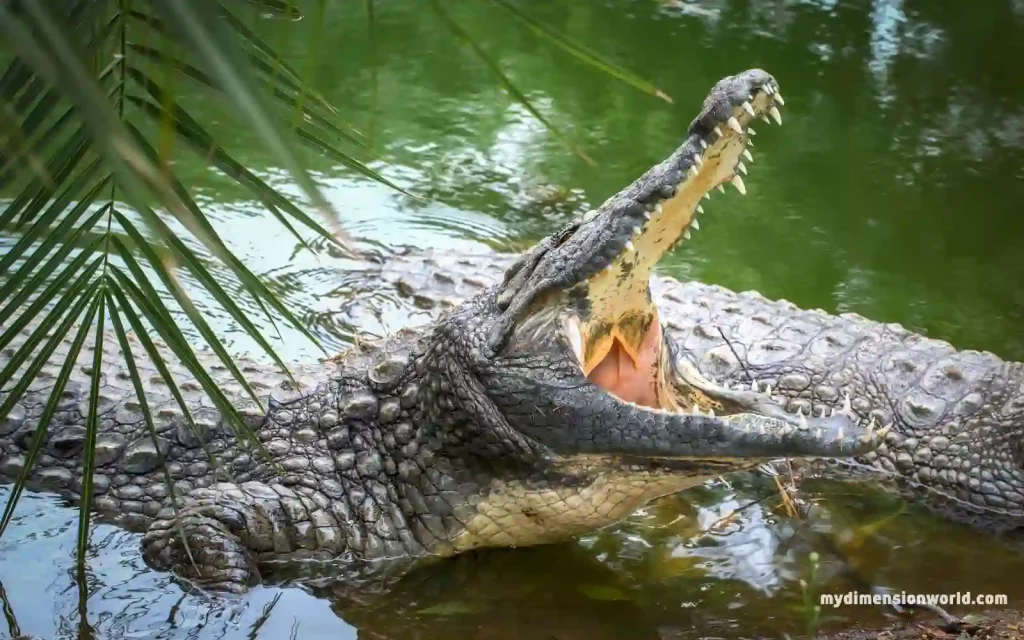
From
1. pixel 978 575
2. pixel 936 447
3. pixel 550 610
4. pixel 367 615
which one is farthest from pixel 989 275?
pixel 367 615

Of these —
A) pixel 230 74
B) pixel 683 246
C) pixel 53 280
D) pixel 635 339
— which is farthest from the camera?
pixel 683 246

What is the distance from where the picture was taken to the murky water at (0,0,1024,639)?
11.3 feet

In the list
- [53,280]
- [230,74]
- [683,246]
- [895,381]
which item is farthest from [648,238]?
[683,246]

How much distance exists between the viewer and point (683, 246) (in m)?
6.51

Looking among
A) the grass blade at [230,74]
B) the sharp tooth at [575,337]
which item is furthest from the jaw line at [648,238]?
the grass blade at [230,74]

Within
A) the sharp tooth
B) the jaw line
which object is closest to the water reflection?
the jaw line

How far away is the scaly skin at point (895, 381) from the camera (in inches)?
173

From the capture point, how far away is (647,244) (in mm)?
3443

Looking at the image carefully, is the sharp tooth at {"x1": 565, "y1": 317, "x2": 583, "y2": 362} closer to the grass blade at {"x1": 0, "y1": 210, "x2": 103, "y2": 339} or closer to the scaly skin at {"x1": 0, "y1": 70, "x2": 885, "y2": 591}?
the scaly skin at {"x1": 0, "y1": 70, "x2": 885, "y2": 591}

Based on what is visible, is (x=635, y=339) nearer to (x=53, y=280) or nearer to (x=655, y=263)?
(x=655, y=263)

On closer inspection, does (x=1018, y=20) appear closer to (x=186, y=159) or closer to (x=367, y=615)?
(x=186, y=159)

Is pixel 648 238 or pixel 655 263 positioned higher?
pixel 648 238

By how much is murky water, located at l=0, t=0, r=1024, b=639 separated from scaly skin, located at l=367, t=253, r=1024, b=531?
261mm

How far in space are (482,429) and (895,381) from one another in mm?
2283
